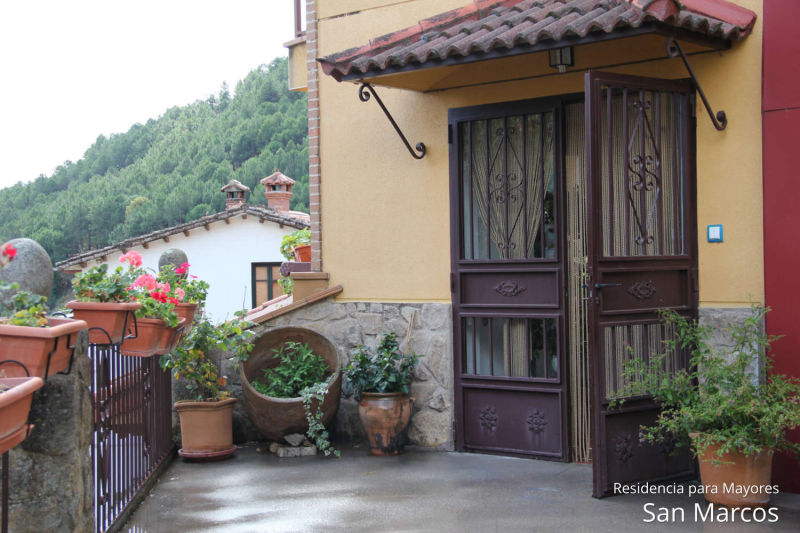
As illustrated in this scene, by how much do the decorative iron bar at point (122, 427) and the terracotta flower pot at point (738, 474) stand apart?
3330 millimetres

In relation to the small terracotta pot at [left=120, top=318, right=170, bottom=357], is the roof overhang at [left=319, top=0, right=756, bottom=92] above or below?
above

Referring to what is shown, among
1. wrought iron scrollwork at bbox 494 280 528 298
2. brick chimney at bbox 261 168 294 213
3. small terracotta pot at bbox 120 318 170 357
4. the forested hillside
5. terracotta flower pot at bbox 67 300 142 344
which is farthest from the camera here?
the forested hillside

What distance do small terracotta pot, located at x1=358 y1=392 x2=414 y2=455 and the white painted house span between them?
1809cm

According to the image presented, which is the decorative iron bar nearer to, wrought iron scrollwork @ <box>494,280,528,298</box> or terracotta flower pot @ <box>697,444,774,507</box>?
wrought iron scrollwork @ <box>494,280,528,298</box>

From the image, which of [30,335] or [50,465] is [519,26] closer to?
[30,335]

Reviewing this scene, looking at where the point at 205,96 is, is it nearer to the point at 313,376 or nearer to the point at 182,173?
the point at 182,173

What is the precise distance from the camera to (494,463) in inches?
230

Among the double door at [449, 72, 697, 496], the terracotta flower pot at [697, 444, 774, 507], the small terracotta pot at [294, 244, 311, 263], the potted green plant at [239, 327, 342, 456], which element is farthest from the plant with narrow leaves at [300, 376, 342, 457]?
the terracotta flower pot at [697, 444, 774, 507]

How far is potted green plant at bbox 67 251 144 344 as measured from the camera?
432cm

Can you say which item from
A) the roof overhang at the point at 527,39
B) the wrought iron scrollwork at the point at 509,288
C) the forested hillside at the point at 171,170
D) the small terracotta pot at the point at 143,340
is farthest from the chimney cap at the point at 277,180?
the small terracotta pot at the point at 143,340

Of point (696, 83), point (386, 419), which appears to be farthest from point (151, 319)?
point (696, 83)

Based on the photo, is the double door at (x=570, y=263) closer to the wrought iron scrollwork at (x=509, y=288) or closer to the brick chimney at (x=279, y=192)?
the wrought iron scrollwork at (x=509, y=288)

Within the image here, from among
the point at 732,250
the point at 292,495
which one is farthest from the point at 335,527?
the point at 732,250

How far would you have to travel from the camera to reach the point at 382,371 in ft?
19.9
